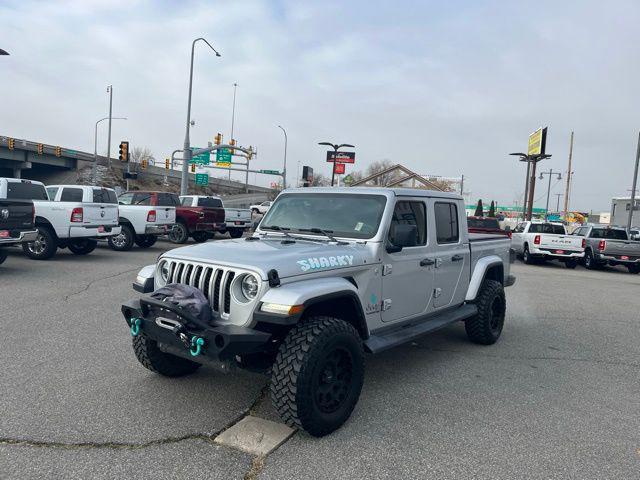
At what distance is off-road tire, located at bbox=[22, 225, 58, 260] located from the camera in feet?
39.8

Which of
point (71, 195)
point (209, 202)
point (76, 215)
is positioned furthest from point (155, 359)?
point (209, 202)

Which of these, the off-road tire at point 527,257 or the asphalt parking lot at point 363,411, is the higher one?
the off-road tire at point 527,257

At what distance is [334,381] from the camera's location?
382 cm

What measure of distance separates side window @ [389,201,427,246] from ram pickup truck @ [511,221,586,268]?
44.3 ft

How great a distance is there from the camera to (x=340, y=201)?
198 inches

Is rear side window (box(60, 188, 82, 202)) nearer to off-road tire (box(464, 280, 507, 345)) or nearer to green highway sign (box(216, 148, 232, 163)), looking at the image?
off-road tire (box(464, 280, 507, 345))

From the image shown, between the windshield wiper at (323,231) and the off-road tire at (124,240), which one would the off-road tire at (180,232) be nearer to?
the off-road tire at (124,240)

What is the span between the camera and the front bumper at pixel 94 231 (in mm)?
12484

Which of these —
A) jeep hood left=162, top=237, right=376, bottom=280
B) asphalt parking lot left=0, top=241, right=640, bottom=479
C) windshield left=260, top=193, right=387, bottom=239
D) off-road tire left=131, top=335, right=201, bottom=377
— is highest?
windshield left=260, top=193, right=387, bottom=239

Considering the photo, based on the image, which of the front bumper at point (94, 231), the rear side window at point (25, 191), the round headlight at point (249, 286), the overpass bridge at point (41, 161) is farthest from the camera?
the overpass bridge at point (41, 161)

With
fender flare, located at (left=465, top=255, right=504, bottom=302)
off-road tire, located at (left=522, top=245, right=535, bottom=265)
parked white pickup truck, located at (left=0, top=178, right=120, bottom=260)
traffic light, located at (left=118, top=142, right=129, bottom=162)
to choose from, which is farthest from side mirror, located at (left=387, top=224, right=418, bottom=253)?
traffic light, located at (left=118, top=142, right=129, bottom=162)

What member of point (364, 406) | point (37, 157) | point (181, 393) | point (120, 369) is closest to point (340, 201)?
point (364, 406)

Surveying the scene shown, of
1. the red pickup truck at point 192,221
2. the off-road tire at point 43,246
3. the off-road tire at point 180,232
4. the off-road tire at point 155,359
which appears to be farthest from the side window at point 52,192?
the off-road tire at point 155,359

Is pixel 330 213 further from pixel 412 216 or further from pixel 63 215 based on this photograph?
pixel 63 215
